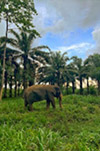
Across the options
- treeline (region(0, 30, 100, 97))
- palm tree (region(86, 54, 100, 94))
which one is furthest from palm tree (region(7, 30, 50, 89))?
palm tree (region(86, 54, 100, 94))

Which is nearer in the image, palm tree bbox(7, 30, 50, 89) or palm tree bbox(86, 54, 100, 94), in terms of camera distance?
palm tree bbox(7, 30, 50, 89)

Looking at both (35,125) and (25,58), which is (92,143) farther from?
(25,58)

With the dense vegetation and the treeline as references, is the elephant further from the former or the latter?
the treeline

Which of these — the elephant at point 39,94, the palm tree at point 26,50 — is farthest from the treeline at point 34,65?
the elephant at point 39,94

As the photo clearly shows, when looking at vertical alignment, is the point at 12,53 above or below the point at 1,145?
above

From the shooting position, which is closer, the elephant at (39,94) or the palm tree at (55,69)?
the elephant at (39,94)

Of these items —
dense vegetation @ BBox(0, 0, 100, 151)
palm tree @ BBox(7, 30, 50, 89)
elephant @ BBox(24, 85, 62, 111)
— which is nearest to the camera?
dense vegetation @ BBox(0, 0, 100, 151)

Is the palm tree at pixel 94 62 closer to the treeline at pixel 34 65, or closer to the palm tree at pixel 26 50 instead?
the treeline at pixel 34 65

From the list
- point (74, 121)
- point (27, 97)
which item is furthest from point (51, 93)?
point (74, 121)

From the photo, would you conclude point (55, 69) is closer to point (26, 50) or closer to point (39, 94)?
point (26, 50)

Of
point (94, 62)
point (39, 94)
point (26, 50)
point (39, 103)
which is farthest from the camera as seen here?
point (94, 62)

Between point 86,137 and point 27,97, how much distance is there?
6070 millimetres

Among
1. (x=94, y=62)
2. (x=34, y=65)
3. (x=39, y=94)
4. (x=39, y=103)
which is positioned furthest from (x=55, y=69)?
(x=39, y=94)

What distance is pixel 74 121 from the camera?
9492 mm
